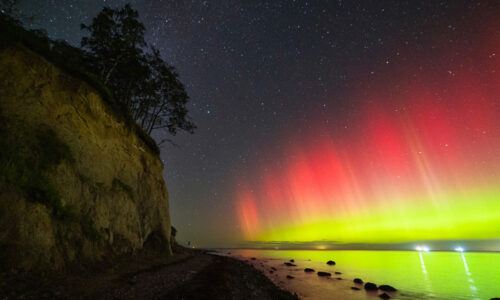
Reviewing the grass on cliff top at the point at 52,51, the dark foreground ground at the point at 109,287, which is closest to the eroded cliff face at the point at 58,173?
the grass on cliff top at the point at 52,51

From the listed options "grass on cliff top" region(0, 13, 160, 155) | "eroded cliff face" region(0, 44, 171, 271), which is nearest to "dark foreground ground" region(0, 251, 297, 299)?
"eroded cliff face" region(0, 44, 171, 271)

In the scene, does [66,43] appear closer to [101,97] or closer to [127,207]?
[101,97]

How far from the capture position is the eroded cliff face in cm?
827

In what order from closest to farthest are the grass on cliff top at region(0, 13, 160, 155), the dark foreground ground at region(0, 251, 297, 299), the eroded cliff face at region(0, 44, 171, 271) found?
the dark foreground ground at region(0, 251, 297, 299), the eroded cliff face at region(0, 44, 171, 271), the grass on cliff top at region(0, 13, 160, 155)

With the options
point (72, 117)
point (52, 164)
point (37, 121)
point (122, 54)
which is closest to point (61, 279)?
point (52, 164)

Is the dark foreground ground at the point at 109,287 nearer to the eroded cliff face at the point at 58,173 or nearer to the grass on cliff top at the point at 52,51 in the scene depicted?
the eroded cliff face at the point at 58,173

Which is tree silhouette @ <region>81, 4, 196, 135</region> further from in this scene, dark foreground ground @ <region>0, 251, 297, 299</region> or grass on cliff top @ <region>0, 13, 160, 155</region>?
dark foreground ground @ <region>0, 251, 297, 299</region>

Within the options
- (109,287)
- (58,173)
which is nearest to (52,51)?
(58,173)

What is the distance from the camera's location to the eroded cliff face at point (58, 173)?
8.27 m

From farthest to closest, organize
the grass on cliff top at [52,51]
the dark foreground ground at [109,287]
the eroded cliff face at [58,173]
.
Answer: the grass on cliff top at [52,51] → the eroded cliff face at [58,173] → the dark foreground ground at [109,287]

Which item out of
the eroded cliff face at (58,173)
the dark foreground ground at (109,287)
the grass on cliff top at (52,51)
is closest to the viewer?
the dark foreground ground at (109,287)

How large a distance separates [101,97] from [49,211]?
11756 millimetres

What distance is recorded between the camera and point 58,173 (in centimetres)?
1138

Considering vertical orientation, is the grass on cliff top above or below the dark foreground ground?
above
